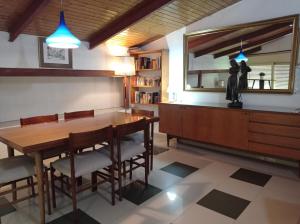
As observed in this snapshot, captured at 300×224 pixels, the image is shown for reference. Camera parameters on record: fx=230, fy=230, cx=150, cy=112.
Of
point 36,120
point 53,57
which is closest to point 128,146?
point 36,120

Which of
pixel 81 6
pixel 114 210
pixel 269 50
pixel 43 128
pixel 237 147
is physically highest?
pixel 81 6

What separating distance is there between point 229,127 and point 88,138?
85.7 inches

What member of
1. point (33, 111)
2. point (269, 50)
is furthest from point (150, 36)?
point (33, 111)

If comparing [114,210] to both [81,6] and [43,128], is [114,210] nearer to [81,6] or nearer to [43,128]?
[43,128]

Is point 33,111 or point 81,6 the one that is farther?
point 33,111

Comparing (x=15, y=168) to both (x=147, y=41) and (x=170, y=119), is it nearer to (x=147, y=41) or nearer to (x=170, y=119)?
(x=170, y=119)

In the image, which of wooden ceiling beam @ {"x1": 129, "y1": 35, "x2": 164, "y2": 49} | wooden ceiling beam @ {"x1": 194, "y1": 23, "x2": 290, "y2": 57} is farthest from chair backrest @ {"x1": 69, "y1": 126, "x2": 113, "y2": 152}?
wooden ceiling beam @ {"x1": 129, "y1": 35, "x2": 164, "y2": 49}

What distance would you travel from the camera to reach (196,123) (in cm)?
370

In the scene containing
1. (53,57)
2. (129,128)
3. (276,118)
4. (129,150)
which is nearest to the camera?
(129,128)

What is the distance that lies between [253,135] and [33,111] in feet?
12.3

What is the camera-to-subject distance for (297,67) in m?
3.14

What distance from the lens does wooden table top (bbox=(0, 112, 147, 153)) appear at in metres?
1.77

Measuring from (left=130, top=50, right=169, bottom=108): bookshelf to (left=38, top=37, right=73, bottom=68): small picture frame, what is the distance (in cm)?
149

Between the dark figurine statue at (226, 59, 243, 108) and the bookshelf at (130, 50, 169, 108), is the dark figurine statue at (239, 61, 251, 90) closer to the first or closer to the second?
the dark figurine statue at (226, 59, 243, 108)
